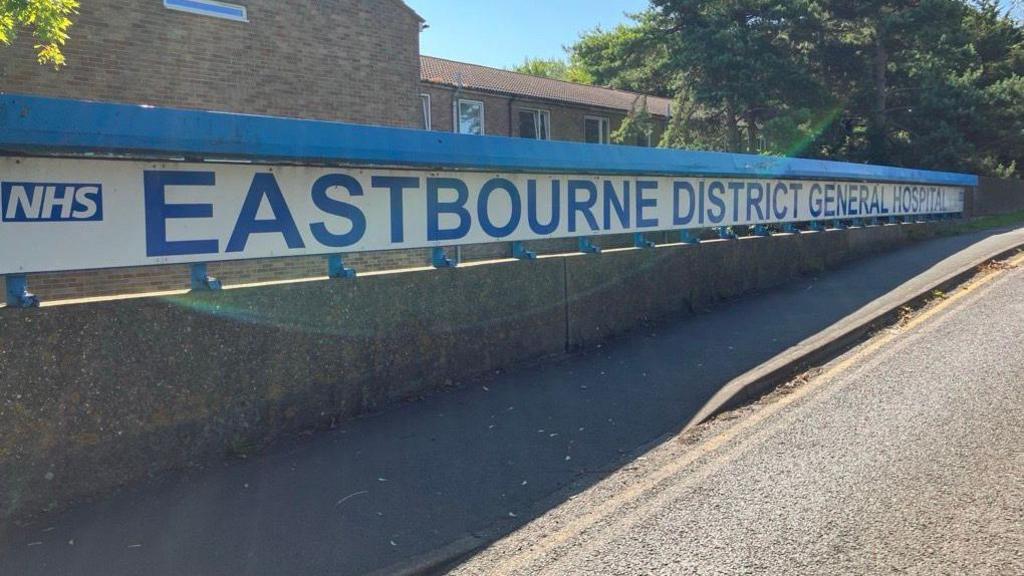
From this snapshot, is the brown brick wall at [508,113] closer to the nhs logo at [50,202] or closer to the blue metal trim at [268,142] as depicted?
the blue metal trim at [268,142]

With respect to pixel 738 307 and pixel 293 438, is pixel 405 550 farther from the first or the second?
pixel 738 307

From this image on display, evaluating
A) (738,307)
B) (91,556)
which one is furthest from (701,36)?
(91,556)

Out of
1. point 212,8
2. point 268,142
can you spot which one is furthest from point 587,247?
point 212,8

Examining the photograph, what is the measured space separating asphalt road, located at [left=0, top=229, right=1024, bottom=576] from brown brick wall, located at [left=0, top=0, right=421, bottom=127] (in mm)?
8851

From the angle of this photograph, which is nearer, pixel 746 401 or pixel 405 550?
pixel 405 550

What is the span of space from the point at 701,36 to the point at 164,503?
2291 centimetres

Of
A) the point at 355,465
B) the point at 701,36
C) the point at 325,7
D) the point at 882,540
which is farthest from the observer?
the point at 701,36

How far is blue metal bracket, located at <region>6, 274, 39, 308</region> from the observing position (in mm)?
4191

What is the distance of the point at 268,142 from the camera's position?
5121 millimetres

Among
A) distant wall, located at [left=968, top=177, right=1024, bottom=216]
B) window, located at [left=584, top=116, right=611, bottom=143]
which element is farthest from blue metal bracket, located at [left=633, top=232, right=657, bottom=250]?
distant wall, located at [left=968, top=177, right=1024, bottom=216]

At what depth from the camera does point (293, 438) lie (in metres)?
5.27

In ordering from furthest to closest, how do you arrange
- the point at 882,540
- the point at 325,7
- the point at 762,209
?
the point at 325,7
the point at 762,209
the point at 882,540

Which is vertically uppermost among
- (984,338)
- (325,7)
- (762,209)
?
(325,7)

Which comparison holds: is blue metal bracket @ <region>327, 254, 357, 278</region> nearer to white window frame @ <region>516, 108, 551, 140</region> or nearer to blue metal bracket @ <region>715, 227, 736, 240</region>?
blue metal bracket @ <region>715, 227, 736, 240</region>
